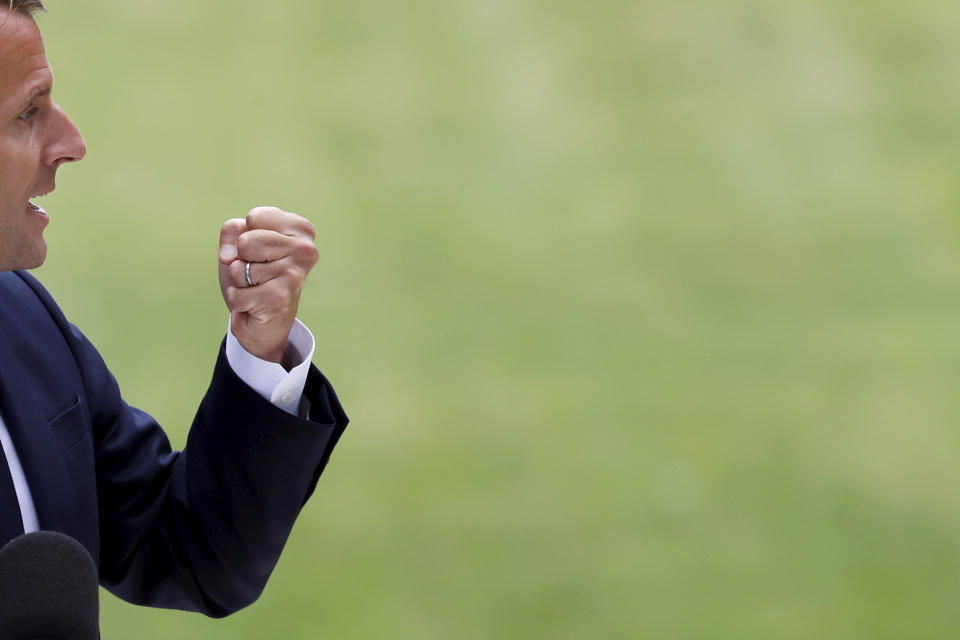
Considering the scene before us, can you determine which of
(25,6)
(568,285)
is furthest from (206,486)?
(568,285)

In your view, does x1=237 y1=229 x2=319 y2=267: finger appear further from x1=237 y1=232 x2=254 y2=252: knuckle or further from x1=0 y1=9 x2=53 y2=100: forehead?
x1=0 y1=9 x2=53 y2=100: forehead

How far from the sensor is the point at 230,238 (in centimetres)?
102

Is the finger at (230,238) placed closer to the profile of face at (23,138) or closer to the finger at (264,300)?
the finger at (264,300)

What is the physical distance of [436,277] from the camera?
307 centimetres

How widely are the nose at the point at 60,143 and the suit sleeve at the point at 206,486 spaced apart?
20 centimetres

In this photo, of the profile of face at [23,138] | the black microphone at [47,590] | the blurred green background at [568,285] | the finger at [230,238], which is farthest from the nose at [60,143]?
the blurred green background at [568,285]

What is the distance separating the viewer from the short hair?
963mm

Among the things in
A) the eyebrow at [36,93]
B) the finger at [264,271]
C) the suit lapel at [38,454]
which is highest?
the eyebrow at [36,93]

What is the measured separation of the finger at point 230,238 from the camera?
1006mm

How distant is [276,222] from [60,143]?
0.66 feet

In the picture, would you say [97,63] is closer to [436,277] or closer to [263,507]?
[436,277]

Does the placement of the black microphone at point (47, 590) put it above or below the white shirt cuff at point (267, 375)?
below

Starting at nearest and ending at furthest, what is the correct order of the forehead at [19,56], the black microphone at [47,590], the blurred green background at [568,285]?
the black microphone at [47,590] → the forehead at [19,56] → the blurred green background at [568,285]

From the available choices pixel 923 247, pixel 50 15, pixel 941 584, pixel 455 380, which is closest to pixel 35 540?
pixel 455 380
